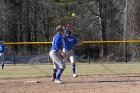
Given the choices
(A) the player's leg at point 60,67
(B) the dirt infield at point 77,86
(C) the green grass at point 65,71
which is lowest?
(C) the green grass at point 65,71

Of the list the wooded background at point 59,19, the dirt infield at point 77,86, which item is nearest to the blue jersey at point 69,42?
the dirt infield at point 77,86

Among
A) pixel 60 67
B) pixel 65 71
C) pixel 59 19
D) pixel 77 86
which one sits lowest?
pixel 65 71

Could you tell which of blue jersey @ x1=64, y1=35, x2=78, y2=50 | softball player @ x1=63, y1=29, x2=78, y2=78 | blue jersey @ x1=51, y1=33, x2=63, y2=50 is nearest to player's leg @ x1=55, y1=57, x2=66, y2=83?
blue jersey @ x1=51, y1=33, x2=63, y2=50

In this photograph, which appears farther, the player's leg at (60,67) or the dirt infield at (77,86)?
the player's leg at (60,67)

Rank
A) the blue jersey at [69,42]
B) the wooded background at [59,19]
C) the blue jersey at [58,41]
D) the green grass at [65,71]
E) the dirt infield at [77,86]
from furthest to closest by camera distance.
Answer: the wooded background at [59,19], the green grass at [65,71], the blue jersey at [69,42], the blue jersey at [58,41], the dirt infield at [77,86]

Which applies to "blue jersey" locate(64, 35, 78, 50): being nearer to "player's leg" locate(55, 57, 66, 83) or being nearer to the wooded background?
"player's leg" locate(55, 57, 66, 83)

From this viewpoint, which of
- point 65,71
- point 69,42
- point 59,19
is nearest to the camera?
point 69,42

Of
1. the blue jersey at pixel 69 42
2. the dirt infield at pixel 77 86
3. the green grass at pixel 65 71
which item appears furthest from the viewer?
the green grass at pixel 65 71

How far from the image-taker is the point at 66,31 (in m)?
17.5

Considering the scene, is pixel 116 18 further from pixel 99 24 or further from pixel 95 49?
pixel 95 49

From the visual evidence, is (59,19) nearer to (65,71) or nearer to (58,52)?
(65,71)

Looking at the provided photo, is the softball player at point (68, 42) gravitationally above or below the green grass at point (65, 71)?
above

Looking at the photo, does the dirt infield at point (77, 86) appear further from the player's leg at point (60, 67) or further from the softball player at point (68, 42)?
the softball player at point (68, 42)

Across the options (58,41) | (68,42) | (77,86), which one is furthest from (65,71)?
(77,86)
